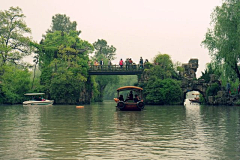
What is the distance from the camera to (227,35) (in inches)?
→ 1941

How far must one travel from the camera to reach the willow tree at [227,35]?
4840cm

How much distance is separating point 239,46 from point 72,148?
37.1 metres

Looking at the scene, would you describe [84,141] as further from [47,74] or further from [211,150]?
[47,74]

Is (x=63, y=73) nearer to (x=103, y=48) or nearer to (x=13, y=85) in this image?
(x=13, y=85)

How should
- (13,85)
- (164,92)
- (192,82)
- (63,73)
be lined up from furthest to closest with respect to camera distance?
(63,73), (13,85), (192,82), (164,92)

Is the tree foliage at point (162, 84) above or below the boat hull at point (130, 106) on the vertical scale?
above

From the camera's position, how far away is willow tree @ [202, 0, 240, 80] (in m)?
48.4

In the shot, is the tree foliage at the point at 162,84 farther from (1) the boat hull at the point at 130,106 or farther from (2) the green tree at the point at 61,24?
(2) the green tree at the point at 61,24

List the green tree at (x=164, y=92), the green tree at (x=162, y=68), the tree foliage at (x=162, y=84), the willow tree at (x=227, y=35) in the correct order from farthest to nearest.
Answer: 1. the green tree at (x=162, y=68)
2. the tree foliage at (x=162, y=84)
3. the green tree at (x=164, y=92)
4. the willow tree at (x=227, y=35)

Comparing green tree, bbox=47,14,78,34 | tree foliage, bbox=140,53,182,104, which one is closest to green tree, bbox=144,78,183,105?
tree foliage, bbox=140,53,182,104

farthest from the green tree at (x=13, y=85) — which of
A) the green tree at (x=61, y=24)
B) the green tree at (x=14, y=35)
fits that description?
the green tree at (x=61, y=24)

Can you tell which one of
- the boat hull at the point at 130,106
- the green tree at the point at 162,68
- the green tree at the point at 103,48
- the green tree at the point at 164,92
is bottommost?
the boat hull at the point at 130,106

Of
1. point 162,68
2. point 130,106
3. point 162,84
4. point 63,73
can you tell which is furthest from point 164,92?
point 130,106

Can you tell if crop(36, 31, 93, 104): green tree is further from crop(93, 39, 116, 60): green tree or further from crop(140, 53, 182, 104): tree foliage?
crop(93, 39, 116, 60): green tree
